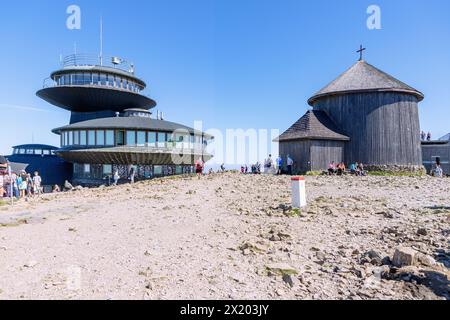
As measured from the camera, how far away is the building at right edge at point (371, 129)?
25.3 meters

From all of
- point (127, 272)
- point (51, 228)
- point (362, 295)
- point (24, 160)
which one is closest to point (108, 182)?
point (24, 160)

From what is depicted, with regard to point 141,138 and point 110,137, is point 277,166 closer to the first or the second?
point 141,138

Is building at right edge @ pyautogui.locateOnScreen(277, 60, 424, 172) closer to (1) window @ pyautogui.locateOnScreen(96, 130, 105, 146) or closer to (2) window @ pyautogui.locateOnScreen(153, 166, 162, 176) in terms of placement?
(2) window @ pyautogui.locateOnScreen(153, 166, 162, 176)

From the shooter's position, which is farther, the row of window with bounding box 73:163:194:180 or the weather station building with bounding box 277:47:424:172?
the row of window with bounding box 73:163:194:180

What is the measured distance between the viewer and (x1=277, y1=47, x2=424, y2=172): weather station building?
25312mm

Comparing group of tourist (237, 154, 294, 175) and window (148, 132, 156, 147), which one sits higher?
window (148, 132, 156, 147)

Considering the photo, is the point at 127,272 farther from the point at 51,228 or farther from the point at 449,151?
the point at 449,151

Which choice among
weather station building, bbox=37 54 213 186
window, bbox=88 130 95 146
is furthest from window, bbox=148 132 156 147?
window, bbox=88 130 95 146

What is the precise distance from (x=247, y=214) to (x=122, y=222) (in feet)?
15.1

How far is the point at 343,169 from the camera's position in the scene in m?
23.6

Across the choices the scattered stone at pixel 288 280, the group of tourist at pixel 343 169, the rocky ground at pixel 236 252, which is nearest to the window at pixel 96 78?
the rocky ground at pixel 236 252

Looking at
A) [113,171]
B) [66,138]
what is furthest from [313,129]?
[66,138]

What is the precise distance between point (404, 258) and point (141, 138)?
107 feet
